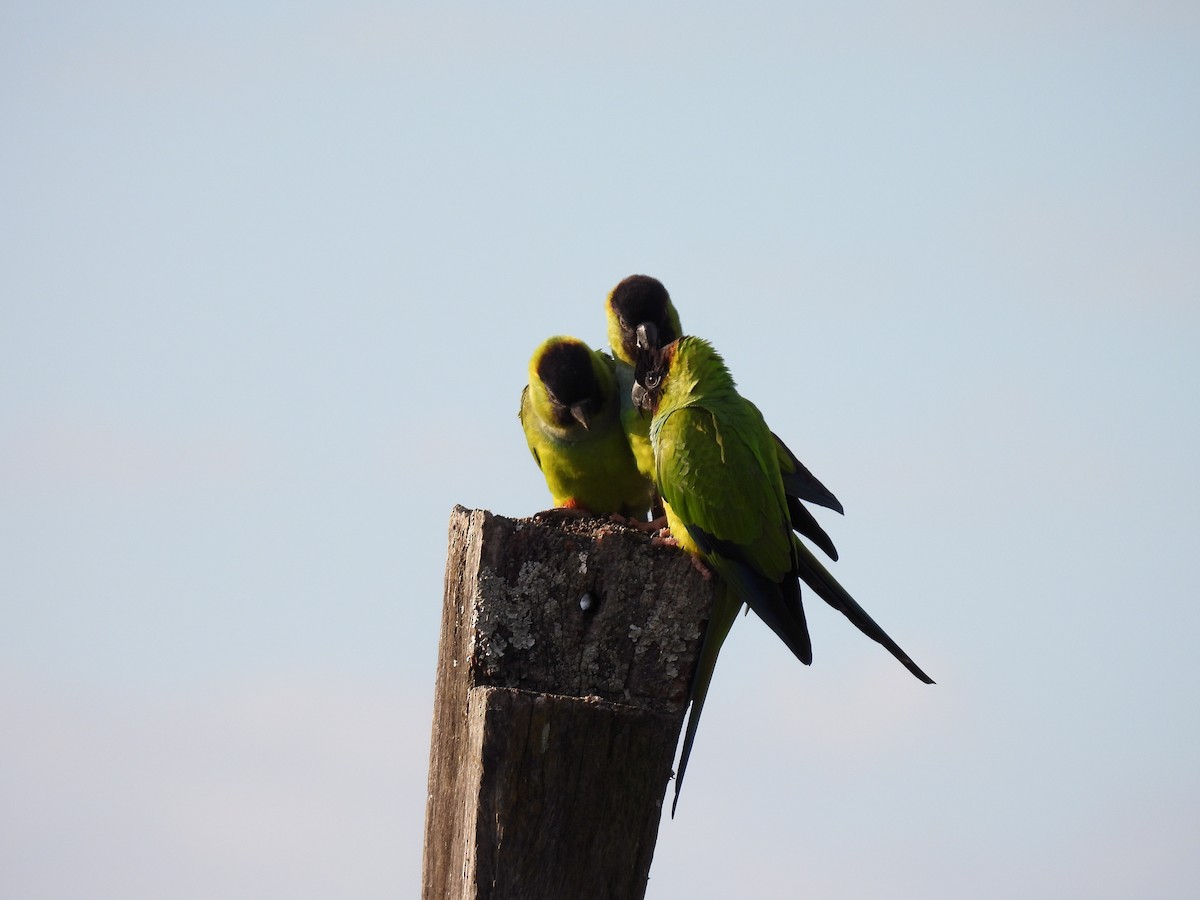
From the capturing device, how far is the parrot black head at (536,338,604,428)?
628 cm

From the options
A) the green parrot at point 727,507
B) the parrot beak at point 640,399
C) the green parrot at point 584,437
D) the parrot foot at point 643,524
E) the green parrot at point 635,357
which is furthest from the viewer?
the green parrot at point 584,437

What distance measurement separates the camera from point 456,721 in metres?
3.54

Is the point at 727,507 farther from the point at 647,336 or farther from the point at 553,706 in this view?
the point at 647,336

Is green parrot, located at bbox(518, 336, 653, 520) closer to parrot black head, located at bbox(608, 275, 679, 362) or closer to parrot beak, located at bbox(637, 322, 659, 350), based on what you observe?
parrot beak, located at bbox(637, 322, 659, 350)

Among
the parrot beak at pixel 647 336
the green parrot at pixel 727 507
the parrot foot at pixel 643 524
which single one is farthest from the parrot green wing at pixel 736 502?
the parrot beak at pixel 647 336

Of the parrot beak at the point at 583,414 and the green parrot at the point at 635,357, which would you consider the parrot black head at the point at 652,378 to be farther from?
the parrot beak at the point at 583,414

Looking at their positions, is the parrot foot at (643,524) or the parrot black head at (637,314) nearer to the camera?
the parrot foot at (643,524)

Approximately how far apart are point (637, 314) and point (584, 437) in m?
1.39

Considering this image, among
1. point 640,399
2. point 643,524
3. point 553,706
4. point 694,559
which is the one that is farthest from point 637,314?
point 553,706

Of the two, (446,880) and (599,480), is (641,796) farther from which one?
(599,480)

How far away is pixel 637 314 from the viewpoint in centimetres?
743

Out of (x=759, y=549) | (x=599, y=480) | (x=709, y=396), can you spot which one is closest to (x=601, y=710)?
(x=759, y=549)

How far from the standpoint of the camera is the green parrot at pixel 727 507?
459 centimetres

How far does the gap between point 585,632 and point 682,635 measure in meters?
0.30
